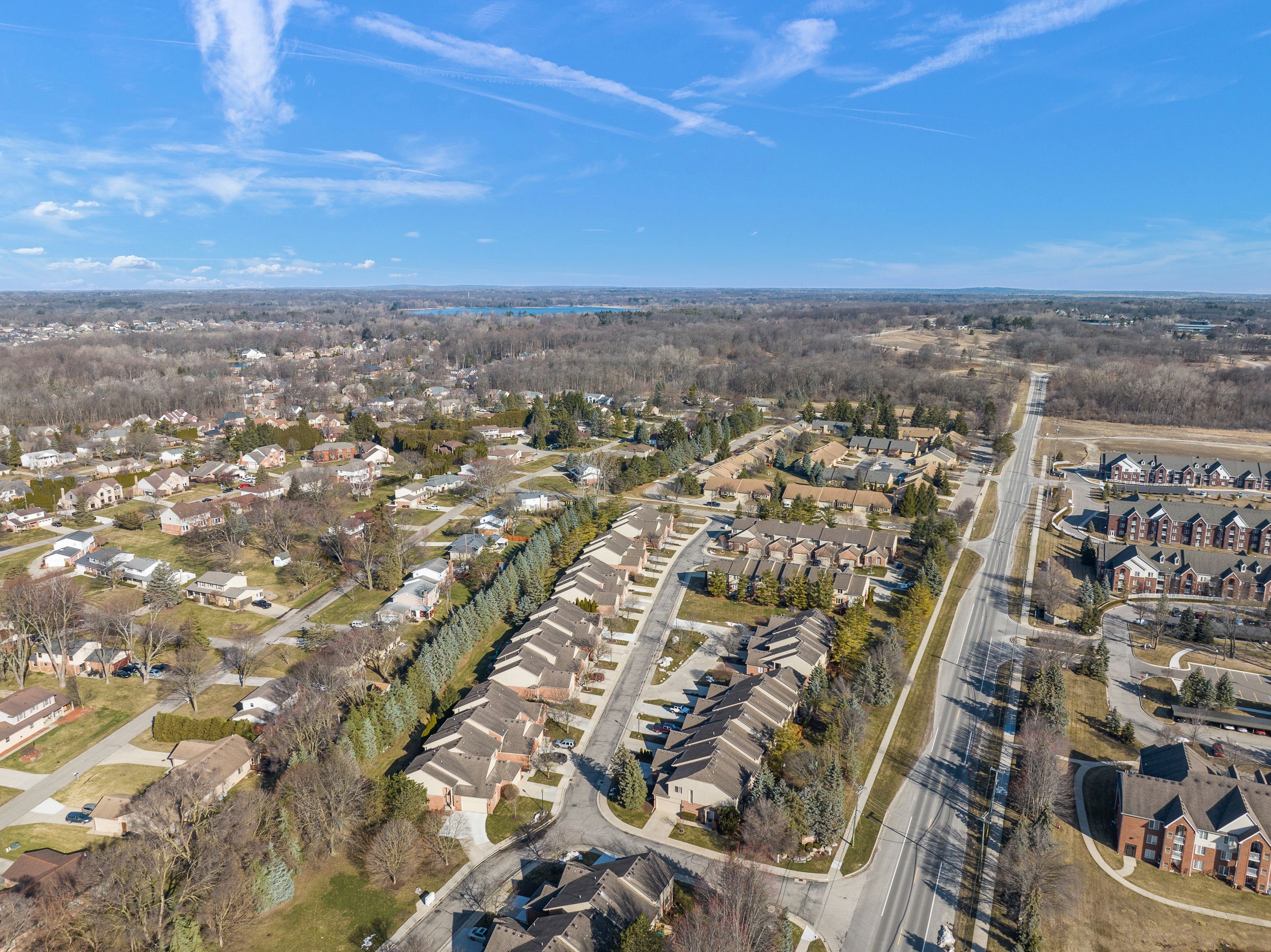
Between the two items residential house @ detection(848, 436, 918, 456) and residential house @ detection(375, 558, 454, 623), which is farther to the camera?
residential house @ detection(848, 436, 918, 456)

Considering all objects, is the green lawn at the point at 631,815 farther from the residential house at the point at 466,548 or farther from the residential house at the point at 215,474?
the residential house at the point at 215,474

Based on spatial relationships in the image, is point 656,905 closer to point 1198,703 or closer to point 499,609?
point 499,609

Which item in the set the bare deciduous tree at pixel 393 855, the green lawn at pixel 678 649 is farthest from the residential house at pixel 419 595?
the bare deciduous tree at pixel 393 855

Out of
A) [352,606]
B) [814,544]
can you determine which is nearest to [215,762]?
[352,606]

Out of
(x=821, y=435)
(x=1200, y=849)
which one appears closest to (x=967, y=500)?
(x=821, y=435)

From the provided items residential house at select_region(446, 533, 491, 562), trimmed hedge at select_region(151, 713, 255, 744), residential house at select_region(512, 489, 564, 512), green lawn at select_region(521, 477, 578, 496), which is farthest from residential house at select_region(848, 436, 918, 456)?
trimmed hedge at select_region(151, 713, 255, 744)

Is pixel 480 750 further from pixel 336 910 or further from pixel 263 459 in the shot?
pixel 263 459

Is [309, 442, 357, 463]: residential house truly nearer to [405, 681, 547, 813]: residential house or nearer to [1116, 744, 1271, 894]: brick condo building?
[405, 681, 547, 813]: residential house

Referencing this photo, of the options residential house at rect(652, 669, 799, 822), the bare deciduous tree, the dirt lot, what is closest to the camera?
the bare deciduous tree
